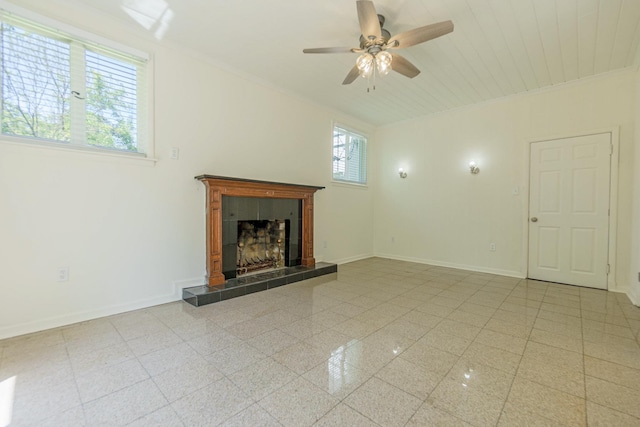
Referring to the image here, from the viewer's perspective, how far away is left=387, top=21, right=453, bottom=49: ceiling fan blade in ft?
7.22

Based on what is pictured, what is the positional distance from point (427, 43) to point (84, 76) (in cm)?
344

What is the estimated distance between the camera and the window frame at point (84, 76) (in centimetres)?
234

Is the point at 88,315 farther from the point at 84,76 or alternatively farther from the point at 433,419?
the point at 433,419

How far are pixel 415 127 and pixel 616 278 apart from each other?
147 inches

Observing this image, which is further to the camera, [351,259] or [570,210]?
[351,259]

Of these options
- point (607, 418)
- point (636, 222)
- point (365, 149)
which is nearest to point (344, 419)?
point (607, 418)

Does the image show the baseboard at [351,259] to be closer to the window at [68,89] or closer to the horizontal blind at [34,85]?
the window at [68,89]

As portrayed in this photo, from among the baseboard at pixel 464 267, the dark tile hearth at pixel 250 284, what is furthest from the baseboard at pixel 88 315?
the baseboard at pixel 464 267

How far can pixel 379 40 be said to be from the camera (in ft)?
8.05

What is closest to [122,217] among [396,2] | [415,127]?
[396,2]

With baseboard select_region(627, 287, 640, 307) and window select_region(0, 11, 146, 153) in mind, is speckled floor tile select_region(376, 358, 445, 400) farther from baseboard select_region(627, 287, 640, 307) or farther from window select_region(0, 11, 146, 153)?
window select_region(0, 11, 146, 153)

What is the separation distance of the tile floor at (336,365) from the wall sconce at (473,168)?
239cm

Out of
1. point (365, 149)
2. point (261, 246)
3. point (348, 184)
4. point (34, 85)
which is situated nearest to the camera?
point (34, 85)

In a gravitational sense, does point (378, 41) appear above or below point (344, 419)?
above
